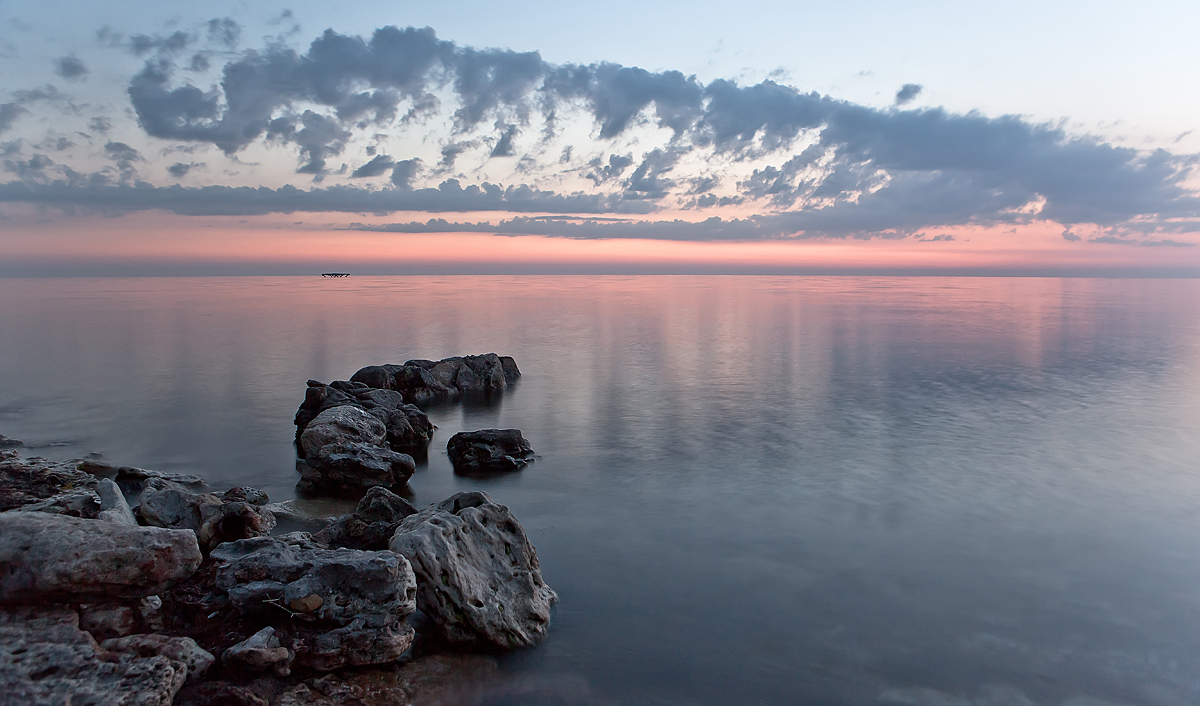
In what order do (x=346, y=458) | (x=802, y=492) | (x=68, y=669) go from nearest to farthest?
(x=68, y=669)
(x=346, y=458)
(x=802, y=492)

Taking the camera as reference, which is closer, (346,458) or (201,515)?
(201,515)

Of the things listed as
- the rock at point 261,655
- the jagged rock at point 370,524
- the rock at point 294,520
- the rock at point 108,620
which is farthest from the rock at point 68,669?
the rock at point 294,520

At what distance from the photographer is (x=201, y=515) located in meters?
9.13

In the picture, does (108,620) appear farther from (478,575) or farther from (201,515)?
(478,575)

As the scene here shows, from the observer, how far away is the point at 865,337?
125 feet

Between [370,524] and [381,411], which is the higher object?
[381,411]

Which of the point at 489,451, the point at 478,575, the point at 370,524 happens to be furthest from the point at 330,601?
the point at 489,451

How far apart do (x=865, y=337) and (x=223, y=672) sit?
36.8m

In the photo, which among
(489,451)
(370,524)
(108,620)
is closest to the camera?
(108,620)

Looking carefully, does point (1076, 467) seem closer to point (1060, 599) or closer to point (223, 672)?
point (1060, 599)

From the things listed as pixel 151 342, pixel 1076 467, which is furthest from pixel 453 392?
pixel 151 342

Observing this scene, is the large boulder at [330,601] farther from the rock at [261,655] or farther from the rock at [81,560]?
the rock at [81,560]

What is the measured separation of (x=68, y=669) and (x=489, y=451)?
31.2 feet

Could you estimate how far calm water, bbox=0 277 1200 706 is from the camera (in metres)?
7.60
